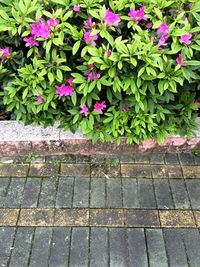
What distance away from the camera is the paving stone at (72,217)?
2.82 meters

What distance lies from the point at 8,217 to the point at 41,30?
1578 millimetres

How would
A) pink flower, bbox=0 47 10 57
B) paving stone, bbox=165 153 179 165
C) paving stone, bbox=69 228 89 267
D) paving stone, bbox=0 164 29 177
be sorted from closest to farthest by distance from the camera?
paving stone, bbox=69 228 89 267
pink flower, bbox=0 47 10 57
paving stone, bbox=0 164 29 177
paving stone, bbox=165 153 179 165

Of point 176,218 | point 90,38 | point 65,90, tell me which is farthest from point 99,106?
point 176,218

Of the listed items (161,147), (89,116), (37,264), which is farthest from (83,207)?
(161,147)

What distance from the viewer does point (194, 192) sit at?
3066 mm

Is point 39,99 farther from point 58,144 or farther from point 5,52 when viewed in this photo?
point 58,144

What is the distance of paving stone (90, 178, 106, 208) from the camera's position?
9.68ft

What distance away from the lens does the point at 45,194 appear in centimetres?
302

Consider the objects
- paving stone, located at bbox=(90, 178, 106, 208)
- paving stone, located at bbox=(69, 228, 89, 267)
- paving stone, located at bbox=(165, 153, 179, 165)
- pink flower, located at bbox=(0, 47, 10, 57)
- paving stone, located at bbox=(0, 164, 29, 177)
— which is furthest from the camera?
paving stone, located at bbox=(165, 153, 179, 165)

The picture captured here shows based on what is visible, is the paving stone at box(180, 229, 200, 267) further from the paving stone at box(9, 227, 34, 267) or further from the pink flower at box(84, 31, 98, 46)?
the pink flower at box(84, 31, 98, 46)

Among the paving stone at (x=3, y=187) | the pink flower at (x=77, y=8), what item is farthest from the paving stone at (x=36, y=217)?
the pink flower at (x=77, y=8)

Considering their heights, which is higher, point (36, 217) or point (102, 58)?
point (102, 58)

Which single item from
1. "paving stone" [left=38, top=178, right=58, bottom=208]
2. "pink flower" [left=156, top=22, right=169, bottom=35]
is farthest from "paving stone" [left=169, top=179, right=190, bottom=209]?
"pink flower" [left=156, top=22, right=169, bottom=35]

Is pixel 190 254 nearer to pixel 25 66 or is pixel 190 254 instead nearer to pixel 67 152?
pixel 67 152
